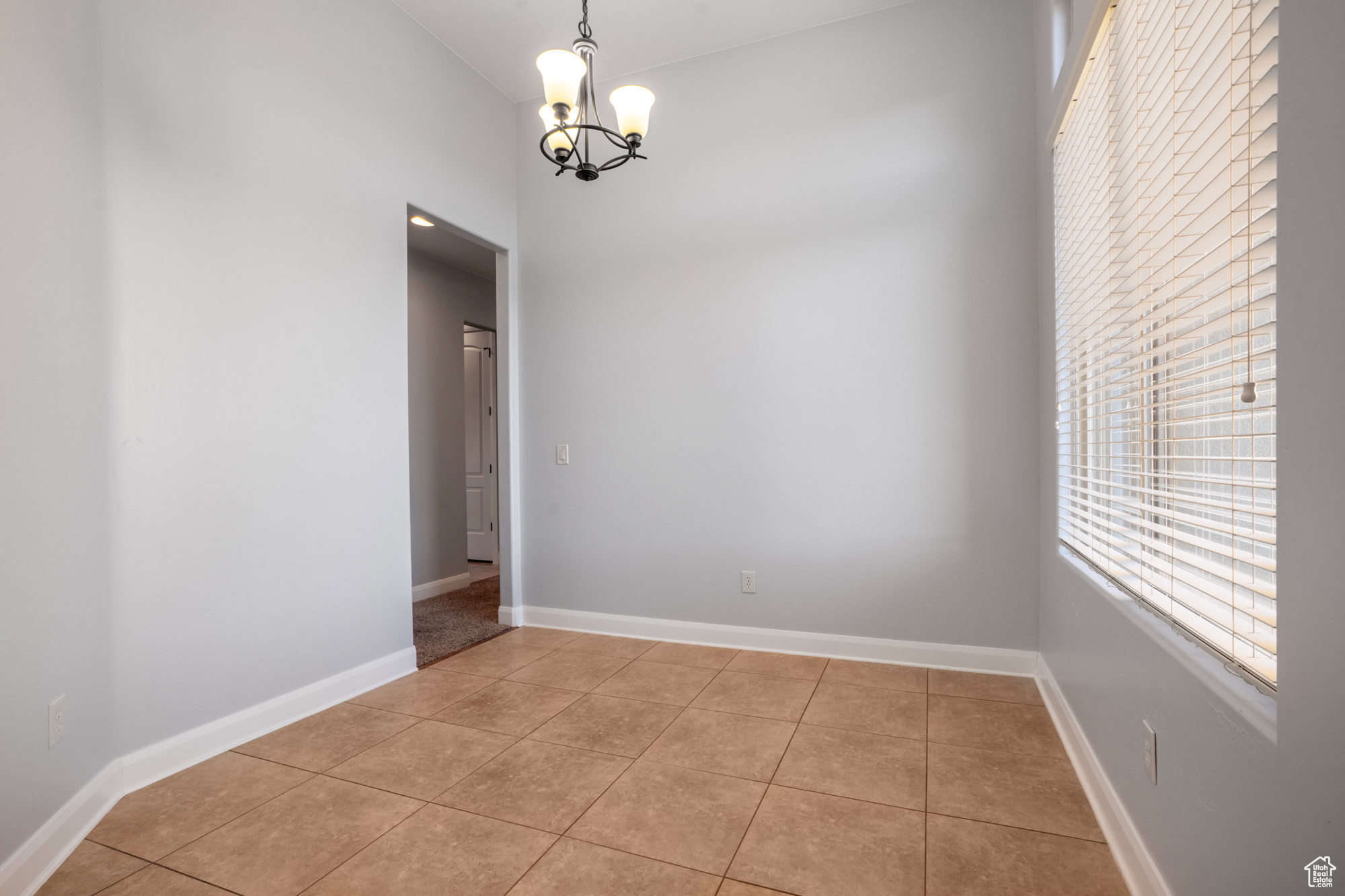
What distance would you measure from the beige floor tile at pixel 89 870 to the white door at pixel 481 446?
14.7ft

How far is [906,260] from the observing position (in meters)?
3.08

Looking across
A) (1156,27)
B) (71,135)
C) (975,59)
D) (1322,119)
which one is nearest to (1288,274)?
(1322,119)

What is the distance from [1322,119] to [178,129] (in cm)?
299

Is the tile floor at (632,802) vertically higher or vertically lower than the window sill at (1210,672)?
lower

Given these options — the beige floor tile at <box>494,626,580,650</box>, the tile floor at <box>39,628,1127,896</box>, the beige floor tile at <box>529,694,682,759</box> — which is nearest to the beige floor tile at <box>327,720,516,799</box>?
the tile floor at <box>39,628,1127,896</box>

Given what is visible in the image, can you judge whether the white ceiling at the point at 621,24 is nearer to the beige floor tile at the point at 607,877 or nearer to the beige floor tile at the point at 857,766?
the beige floor tile at the point at 857,766

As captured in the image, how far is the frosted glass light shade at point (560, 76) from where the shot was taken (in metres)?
2.05

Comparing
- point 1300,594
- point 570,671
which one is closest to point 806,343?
point 570,671

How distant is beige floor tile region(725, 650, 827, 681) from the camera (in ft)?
9.93

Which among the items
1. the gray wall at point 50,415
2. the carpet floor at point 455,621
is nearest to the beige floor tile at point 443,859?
the gray wall at point 50,415

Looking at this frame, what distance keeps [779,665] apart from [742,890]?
5.46 feet

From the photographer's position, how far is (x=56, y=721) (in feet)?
5.65

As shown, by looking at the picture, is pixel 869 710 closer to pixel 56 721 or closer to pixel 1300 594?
pixel 1300 594

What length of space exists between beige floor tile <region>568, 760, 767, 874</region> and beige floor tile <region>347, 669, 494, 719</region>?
3.43ft
